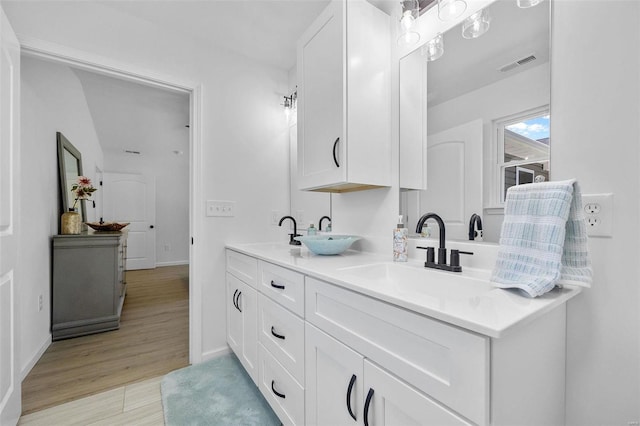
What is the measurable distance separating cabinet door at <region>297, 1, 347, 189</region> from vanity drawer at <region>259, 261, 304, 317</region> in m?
0.53

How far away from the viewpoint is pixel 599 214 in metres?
0.83

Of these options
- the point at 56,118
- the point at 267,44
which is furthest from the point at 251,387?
the point at 56,118

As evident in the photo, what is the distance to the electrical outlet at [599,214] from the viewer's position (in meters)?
0.82

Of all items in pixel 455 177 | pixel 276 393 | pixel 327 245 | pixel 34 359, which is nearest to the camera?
pixel 455 177

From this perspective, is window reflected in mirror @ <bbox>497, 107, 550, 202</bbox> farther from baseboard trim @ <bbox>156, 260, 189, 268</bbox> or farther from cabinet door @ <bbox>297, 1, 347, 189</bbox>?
baseboard trim @ <bbox>156, 260, 189, 268</bbox>

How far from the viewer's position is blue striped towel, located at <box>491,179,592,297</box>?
720mm

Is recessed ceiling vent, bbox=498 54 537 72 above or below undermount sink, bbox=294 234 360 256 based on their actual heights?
above

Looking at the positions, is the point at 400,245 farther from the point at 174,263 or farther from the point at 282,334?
the point at 174,263

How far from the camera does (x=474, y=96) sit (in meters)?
1.18

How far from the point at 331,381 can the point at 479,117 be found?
1.19m

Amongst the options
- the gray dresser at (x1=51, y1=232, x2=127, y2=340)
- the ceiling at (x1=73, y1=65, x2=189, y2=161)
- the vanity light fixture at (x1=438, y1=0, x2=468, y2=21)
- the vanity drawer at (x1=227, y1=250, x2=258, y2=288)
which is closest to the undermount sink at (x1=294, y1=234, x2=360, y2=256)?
the vanity drawer at (x1=227, y1=250, x2=258, y2=288)

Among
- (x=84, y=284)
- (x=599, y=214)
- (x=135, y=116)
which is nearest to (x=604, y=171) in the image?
(x=599, y=214)

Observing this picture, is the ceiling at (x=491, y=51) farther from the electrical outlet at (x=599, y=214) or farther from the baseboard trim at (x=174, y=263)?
the baseboard trim at (x=174, y=263)

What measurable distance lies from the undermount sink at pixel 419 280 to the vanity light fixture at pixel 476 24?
100 cm
